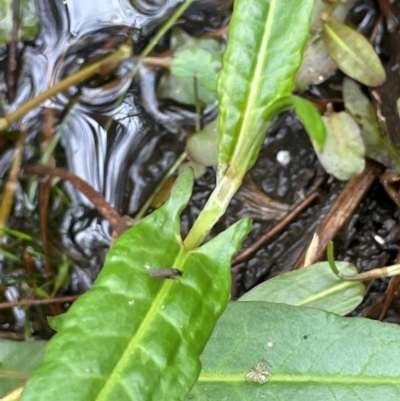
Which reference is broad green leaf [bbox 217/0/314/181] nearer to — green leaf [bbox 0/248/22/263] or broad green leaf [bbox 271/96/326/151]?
broad green leaf [bbox 271/96/326/151]

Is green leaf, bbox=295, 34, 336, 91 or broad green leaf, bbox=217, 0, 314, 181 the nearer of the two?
broad green leaf, bbox=217, 0, 314, 181

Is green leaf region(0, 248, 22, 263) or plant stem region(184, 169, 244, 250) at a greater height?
plant stem region(184, 169, 244, 250)

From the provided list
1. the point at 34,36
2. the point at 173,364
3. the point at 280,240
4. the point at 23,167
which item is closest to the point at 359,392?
the point at 173,364

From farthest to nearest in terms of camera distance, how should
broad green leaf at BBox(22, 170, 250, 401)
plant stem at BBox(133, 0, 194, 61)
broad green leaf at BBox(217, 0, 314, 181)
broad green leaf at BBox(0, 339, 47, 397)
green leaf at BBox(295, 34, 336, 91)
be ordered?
plant stem at BBox(133, 0, 194, 61), green leaf at BBox(295, 34, 336, 91), broad green leaf at BBox(0, 339, 47, 397), broad green leaf at BBox(217, 0, 314, 181), broad green leaf at BBox(22, 170, 250, 401)

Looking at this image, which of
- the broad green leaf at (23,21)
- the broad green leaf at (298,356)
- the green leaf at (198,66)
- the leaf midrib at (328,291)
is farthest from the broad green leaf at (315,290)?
the broad green leaf at (23,21)

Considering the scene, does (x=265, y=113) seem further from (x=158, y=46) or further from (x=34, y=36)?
(x=34, y=36)

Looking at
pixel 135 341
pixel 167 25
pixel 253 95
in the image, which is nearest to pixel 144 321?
pixel 135 341

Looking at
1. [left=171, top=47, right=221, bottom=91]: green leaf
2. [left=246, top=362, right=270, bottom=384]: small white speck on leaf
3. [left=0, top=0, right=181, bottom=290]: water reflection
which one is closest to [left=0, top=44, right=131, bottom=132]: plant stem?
[left=0, top=0, right=181, bottom=290]: water reflection
